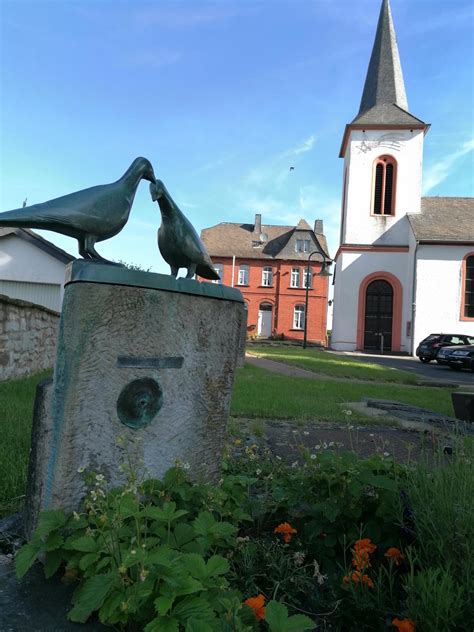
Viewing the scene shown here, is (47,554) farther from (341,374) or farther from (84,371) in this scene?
(341,374)

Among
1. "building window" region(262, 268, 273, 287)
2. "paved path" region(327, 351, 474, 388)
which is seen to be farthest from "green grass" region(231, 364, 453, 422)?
"building window" region(262, 268, 273, 287)

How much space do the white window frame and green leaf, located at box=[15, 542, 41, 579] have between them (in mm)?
38018

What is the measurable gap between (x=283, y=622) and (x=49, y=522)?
89cm

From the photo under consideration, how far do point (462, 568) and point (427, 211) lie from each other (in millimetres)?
31641

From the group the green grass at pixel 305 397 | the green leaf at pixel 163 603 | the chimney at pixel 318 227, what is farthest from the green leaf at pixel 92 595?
the chimney at pixel 318 227

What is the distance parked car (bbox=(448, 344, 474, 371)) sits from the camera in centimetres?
1834

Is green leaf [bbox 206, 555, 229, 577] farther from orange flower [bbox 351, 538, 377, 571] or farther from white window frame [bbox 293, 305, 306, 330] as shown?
white window frame [bbox 293, 305, 306, 330]

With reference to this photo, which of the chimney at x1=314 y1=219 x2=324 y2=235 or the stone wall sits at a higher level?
the chimney at x1=314 y1=219 x2=324 y2=235

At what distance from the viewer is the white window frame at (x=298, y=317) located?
39438 mm

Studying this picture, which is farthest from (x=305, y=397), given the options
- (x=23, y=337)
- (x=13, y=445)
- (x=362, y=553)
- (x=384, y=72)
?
(x=384, y=72)

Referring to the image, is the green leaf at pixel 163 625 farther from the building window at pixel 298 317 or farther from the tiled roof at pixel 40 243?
the building window at pixel 298 317

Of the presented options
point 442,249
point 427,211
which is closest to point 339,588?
point 442,249

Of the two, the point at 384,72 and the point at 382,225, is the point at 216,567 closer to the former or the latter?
the point at 382,225

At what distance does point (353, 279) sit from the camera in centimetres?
2956
